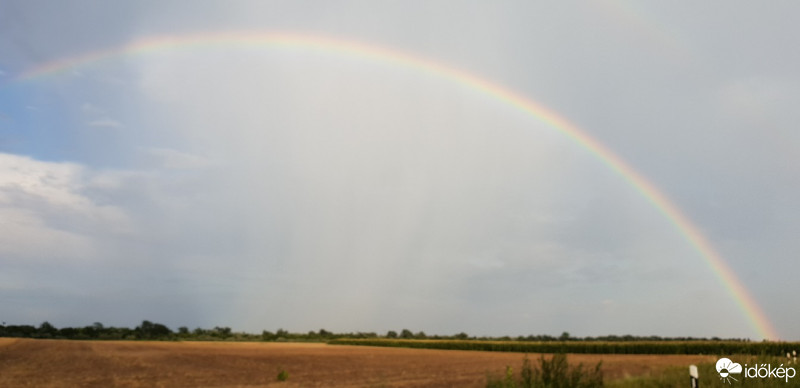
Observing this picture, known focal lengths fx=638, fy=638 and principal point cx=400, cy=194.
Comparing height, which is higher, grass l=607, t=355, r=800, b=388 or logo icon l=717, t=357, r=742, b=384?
logo icon l=717, t=357, r=742, b=384

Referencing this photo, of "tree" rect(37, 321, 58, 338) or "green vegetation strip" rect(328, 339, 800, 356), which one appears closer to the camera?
"green vegetation strip" rect(328, 339, 800, 356)

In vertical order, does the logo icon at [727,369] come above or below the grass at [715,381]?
above

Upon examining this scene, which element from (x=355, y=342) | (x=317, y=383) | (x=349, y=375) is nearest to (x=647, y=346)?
(x=349, y=375)

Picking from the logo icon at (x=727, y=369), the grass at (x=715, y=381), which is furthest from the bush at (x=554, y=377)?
the logo icon at (x=727, y=369)

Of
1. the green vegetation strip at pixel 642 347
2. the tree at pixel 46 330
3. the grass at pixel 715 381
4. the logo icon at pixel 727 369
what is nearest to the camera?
the grass at pixel 715 381

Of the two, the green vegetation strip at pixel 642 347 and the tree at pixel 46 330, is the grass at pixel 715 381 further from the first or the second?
the tree at pixel 46 330

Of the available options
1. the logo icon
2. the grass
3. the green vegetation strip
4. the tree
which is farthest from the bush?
the tree

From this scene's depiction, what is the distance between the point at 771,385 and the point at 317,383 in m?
19.9

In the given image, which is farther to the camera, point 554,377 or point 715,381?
point 715,381

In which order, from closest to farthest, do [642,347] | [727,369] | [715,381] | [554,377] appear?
1. [554,377]
2. [715,381]
3. [727,369]
4. [642,347]

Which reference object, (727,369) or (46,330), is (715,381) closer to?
(727,369)

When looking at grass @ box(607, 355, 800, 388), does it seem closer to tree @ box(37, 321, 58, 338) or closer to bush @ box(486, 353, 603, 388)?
bush @ box(486, 353, 603, 388)

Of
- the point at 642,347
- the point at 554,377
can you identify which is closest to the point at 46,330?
the point at 642,347

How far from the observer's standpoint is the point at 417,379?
33375 millimetres
